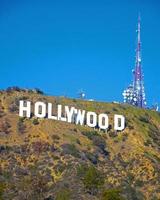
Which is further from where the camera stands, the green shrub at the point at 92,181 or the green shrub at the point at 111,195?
the green shrub at the point at 92,181

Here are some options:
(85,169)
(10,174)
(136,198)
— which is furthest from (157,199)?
(10,174)

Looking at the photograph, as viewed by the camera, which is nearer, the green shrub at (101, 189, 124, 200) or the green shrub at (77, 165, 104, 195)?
the green shrub at (101, 189, 124, 200)

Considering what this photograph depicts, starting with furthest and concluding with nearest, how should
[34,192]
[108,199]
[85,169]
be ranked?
[85,169] < [34,192] < [108,199]

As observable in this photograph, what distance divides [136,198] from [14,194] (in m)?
40.8

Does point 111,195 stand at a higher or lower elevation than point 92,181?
lower

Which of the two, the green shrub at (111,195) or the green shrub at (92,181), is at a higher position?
the green shrub at (92,181)

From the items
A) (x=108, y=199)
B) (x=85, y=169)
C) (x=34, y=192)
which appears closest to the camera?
(x=108, y=199)

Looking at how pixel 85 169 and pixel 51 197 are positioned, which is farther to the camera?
pixel 85 169

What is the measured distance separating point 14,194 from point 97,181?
18154mm

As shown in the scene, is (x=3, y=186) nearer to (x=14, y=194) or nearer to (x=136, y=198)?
(x=14, y=194)

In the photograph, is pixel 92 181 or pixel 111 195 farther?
pixel 92 181

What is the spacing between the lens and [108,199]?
15612 cm

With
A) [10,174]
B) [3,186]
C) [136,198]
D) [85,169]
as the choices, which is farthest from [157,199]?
[3,186]

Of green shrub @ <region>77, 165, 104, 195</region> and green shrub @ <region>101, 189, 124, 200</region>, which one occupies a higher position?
green shrub @ <region>77, 165, 104, 195</region>
